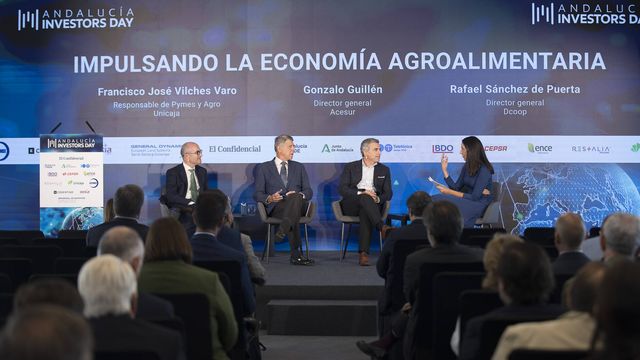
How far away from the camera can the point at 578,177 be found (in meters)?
9.36

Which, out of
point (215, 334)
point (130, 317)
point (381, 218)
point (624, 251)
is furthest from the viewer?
point (381, 218)

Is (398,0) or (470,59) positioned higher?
(398,0)

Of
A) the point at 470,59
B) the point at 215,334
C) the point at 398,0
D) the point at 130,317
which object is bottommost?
the point at 215,334

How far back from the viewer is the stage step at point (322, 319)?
647 centimetres

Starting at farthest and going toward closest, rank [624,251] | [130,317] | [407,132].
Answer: [407,132] < [624,251] < [130,317]

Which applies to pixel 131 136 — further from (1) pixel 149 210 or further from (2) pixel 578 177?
(2) pixel 578 177

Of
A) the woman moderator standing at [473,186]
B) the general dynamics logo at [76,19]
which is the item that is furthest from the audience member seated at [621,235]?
the general dynamics logo at [76,19]

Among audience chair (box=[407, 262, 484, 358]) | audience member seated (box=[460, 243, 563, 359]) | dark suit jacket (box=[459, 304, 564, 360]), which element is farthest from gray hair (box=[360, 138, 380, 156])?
audience member seated (box=[460, 243, 563, 359])

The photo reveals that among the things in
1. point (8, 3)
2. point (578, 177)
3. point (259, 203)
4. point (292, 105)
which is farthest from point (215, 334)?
point (8, 3)

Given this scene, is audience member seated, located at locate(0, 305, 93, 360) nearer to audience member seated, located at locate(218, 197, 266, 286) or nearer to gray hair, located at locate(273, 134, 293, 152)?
audience member seated, located at locate(218, 197, 266, 286)

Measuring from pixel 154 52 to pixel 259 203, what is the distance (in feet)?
7.92

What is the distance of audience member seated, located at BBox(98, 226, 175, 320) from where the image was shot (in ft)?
9.46

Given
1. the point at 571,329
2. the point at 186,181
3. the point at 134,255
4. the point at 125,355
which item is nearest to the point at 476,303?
the point at 571,329

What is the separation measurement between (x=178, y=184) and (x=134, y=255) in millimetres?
5701
